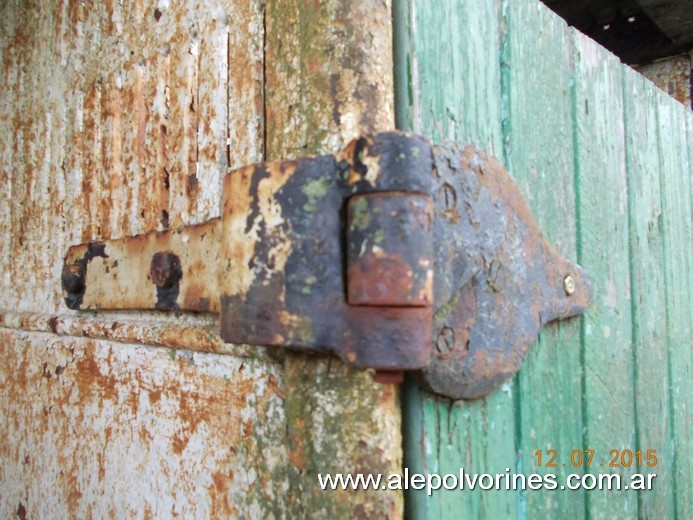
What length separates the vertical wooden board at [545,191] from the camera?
2.37 feet

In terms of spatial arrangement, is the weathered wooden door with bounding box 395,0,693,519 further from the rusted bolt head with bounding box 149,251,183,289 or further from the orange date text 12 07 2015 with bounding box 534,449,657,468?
the rusted bolt head with bounding box 149,251,183,289

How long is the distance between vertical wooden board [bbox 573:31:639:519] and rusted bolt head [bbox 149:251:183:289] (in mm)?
553

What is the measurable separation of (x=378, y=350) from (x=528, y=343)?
260 mm

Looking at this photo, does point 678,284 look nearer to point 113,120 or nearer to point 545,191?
point 545,191

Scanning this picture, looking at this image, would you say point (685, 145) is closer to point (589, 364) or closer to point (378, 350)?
point (589, 364)

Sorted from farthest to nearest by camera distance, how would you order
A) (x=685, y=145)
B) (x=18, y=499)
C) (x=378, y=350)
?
1. (x=685, y=145)
2. (x=18, y=499)
3. (x=378, y=350)

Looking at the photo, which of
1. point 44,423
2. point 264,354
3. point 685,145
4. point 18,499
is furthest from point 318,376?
point 685,145

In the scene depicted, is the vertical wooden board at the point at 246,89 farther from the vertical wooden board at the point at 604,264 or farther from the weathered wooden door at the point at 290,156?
the vertical wooden board at the point at 604,264

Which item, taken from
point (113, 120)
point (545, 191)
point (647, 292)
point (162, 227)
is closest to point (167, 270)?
point (162, 227)

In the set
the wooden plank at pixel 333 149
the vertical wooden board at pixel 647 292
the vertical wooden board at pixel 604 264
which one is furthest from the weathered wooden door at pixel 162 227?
the vertical wooden board at pixel 647 292

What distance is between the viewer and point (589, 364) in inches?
33.4

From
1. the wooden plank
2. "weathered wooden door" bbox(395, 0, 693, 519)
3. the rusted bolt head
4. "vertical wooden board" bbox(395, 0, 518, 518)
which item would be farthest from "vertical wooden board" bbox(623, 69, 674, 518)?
the rusted bolt head

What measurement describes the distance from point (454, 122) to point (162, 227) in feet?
1.34

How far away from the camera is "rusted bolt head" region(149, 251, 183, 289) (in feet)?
2.33
